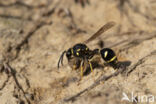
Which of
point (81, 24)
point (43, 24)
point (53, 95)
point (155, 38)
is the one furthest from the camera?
point (81, 24)

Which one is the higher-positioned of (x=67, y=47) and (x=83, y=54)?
(x=67, y=47)

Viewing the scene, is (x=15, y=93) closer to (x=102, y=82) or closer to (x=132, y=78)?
(x=102, y=82)

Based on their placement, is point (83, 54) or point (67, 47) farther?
point (67, 47)

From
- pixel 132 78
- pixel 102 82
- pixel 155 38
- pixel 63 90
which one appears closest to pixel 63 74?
pixel 63 90

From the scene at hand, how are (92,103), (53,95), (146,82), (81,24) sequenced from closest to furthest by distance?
1. (92,103)
2. (146,82)
3. (53,95)
4. (81,24)

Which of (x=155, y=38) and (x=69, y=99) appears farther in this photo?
(x=155, y=38)

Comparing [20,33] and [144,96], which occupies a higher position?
[20,33]

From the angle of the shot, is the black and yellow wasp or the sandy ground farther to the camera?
the black and yellow wasp

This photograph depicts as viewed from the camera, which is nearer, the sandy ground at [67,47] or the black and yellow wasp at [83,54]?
the sandy ground at [67,47]
